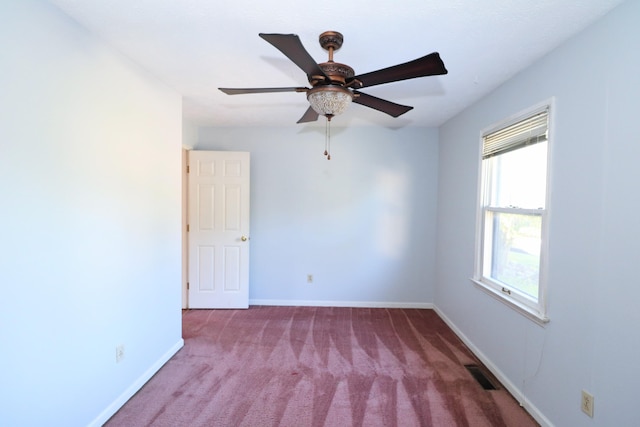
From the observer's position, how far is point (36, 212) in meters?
1.43

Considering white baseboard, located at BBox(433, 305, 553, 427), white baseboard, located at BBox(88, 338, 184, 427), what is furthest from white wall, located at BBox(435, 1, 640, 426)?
white baseboard, located at BBox(88, 338, 184, 427)

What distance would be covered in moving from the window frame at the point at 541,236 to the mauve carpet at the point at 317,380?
2.31 ft

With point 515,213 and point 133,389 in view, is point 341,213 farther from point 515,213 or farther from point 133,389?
point 133,389

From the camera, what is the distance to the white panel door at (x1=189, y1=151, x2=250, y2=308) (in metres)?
3.79

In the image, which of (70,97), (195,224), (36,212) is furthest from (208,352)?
(70,97)

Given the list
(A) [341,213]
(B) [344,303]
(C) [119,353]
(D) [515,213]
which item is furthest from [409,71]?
(B) [344,303]

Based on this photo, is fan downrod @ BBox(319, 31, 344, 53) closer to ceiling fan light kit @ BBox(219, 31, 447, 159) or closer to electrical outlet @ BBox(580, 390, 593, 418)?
ceiling fan light kit @ BBox(219, 31, 447, 159)

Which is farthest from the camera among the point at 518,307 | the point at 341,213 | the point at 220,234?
the point at 341,213

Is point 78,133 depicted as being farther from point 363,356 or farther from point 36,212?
point 363,356

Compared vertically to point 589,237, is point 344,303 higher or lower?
lower

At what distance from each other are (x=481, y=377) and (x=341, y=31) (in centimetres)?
279

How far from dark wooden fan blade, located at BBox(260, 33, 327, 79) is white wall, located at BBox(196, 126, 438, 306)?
102 inches

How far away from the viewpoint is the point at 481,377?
7.93 feet

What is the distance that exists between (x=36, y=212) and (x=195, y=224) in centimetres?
240
